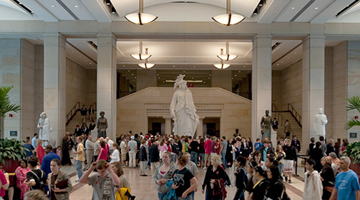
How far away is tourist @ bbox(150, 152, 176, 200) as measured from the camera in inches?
221

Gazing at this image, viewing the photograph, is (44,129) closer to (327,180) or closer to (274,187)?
(327,180)

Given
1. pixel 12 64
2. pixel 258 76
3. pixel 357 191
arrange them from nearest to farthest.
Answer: pixel 357 191 < pixel 258 76 < pixel 12 64

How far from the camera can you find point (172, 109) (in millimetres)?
19625

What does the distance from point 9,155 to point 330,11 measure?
15123 millimetres

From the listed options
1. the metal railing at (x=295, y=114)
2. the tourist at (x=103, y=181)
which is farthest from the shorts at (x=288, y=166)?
the metal railing at (x=295, y=114)

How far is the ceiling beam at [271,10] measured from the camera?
50.9 feet

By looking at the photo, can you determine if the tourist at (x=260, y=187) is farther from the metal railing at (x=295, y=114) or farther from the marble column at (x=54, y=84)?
the metal railing at (x=295, y=114)

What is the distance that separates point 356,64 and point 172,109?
38.5 ft

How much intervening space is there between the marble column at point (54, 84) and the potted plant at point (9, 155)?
9678 mm

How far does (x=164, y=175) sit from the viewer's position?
5.69 metres

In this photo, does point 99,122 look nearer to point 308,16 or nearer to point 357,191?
point 308,16

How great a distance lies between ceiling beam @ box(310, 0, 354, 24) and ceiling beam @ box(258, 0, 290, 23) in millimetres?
2135

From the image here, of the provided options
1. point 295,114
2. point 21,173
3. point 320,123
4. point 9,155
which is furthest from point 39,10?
point 295,114

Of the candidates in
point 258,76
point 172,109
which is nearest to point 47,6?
point 172,109
